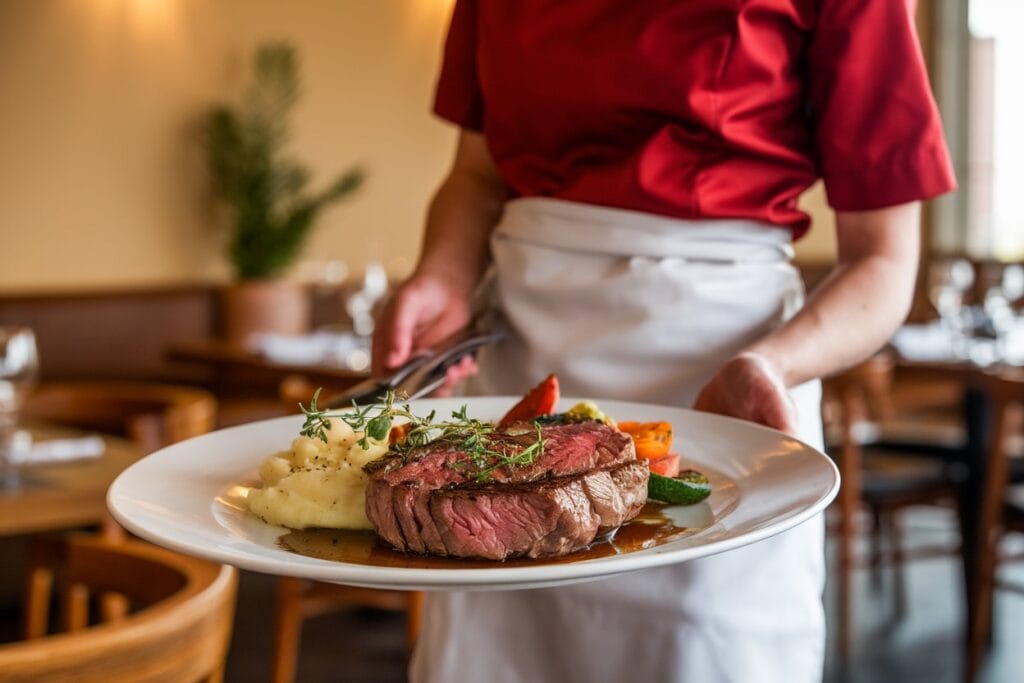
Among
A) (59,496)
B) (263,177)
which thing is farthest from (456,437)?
(263,177)

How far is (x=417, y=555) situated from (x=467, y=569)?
10 centimetres

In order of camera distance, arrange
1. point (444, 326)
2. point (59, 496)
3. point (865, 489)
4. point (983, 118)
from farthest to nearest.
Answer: point (983, 118) → point (865, 489) → point (59, 496) → point (444, 326)

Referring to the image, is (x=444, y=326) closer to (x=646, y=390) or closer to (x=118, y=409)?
(x=646, y=390)

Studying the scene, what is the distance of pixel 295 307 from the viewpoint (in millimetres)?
5742

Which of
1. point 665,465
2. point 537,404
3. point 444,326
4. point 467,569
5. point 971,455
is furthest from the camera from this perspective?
point 971,455

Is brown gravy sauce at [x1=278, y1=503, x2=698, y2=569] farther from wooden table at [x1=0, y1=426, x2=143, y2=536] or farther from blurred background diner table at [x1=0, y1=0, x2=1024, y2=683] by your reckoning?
wooden table at [x1=0, y1=426, x2=143, y2=536]

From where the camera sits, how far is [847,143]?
1342 mm

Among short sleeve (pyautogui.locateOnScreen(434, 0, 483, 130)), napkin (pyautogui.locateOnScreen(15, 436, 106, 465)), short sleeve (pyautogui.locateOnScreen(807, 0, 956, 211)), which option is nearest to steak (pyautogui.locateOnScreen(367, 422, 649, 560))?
short sleeve (pyautogui.locateOnScreen(807, 0, 956, 211))

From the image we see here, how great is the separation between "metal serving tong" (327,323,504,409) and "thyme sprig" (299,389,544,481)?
0.11m

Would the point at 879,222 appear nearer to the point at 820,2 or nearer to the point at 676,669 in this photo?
the point at 820,2

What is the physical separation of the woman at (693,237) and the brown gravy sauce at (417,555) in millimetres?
273

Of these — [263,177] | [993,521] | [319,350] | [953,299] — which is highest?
[263,177]

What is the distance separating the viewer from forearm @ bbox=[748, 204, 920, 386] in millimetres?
1278

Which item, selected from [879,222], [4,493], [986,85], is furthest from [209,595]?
[986,85]
